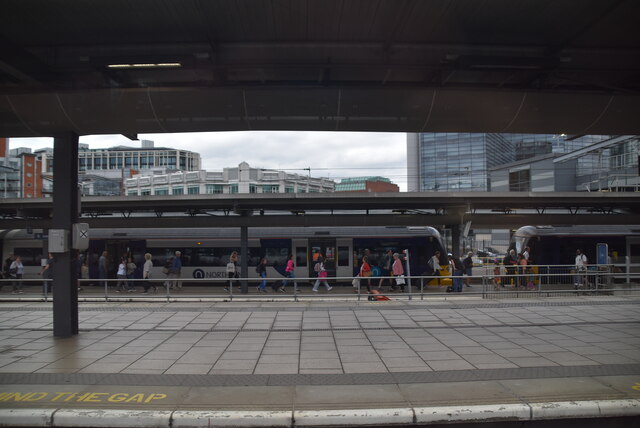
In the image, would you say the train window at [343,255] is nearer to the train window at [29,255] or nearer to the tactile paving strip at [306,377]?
the tactile paving strip at [306,377]

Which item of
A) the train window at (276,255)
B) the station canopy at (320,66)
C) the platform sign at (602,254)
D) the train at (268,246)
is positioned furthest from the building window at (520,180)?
the station canopy at (320,66)

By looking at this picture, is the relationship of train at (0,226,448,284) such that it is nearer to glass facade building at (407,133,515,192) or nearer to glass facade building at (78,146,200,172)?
glass facade building at (407,133,515,192)

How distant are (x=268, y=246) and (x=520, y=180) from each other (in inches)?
1719

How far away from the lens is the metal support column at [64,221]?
824 centimetres

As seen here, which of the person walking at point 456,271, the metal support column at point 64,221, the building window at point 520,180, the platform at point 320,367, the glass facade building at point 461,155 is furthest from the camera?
the glass facade building at point 461,155

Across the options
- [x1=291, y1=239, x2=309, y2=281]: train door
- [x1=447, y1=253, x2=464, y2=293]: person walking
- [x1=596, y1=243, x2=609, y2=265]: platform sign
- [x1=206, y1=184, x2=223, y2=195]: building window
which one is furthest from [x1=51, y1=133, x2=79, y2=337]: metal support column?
[x1=206, y1=184, x2=223, y2=195]: building window

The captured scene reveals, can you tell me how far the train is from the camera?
67.4ft

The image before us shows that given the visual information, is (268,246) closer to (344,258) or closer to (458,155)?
(344,258)

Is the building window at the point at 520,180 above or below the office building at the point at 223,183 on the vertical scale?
below

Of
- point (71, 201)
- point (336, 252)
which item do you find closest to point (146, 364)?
point (71, 201)

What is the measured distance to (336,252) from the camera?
67.8ft

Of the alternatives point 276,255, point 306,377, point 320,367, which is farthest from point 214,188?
point 306,377

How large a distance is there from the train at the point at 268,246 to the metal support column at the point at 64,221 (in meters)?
12.6

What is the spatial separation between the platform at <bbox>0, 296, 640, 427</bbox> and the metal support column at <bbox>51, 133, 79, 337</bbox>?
38 centimetres
